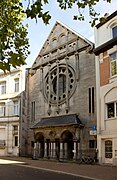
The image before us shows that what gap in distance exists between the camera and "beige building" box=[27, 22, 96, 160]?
3042 centimetres

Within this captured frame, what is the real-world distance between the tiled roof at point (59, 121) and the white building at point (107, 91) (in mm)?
4078

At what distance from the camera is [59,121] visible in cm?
3275

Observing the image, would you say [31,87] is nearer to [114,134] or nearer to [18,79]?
[18,79]

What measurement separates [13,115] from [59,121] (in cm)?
982

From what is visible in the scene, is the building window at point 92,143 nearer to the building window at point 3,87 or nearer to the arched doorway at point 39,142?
the arched doorway at point 39,142

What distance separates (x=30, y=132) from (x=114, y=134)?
642 inches

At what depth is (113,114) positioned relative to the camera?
83.4ft

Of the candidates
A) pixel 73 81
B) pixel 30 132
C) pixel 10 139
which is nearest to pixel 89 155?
pixel 73 81

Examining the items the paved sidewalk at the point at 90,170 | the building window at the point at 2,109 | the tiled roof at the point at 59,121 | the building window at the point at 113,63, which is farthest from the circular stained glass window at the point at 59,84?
the paved sidewalk at the point at 90,170

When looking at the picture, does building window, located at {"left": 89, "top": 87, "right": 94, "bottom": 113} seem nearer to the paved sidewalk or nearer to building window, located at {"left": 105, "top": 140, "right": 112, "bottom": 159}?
building window, located at {"left": 105, "top": 140, "right": 112, "bottom": 159}

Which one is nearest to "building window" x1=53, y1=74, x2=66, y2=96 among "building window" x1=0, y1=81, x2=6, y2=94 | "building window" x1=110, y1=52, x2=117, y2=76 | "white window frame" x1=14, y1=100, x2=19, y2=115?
"white window frame" x1=14, y1=100, x2=19, y2=115

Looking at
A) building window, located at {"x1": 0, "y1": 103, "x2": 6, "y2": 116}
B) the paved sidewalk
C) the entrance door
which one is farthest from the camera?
building window, located at {"x1": 0, "y1": 103, "x2": 6, "y2": 116}

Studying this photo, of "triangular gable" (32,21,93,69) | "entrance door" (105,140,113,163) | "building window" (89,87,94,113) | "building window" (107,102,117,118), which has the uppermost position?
"triangular gable" (32,21,93,69)

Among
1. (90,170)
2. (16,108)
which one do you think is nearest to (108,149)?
(90,170)
